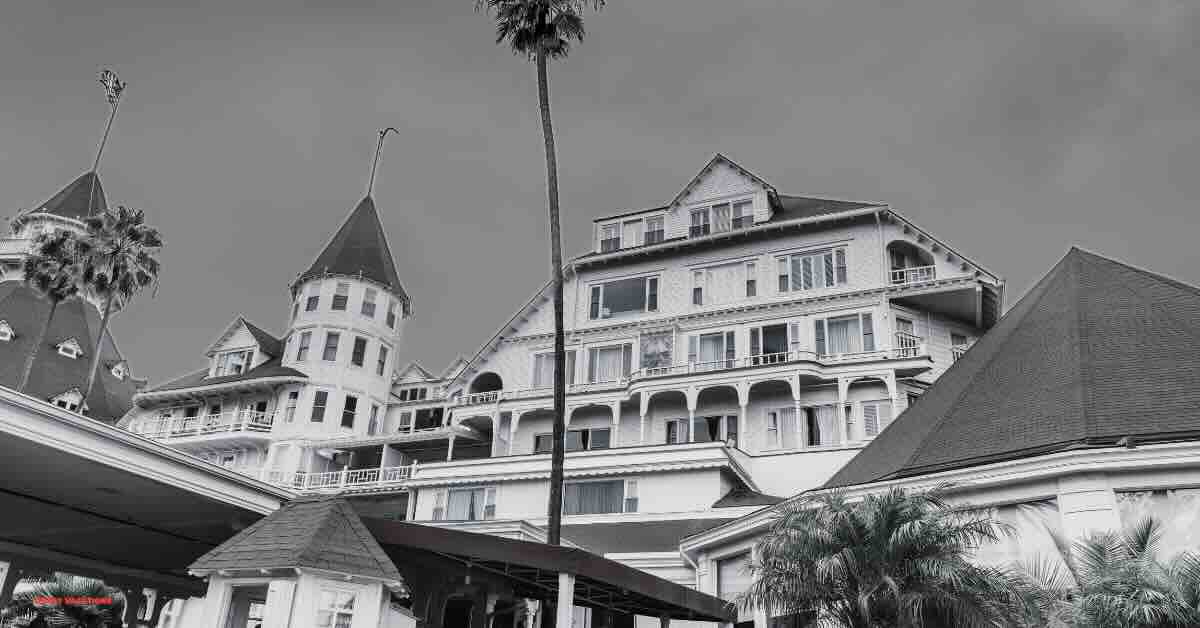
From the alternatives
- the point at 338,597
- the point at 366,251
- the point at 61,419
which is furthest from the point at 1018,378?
the point at 366,251

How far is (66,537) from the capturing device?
25.0 m

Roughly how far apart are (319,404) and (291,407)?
5.27 feet

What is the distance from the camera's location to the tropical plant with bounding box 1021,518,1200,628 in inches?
422

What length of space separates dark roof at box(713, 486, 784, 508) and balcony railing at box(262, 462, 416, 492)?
57.2 ft

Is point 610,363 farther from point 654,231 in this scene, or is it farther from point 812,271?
point 812,271

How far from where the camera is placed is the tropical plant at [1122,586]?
10711 mm

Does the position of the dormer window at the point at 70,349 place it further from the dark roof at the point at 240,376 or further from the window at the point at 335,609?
the window at the point at 335,609

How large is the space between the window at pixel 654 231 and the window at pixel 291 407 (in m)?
22.5

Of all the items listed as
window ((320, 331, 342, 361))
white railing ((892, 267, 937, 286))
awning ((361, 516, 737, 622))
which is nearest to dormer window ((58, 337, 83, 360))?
window ((320, 331, 342, 361))

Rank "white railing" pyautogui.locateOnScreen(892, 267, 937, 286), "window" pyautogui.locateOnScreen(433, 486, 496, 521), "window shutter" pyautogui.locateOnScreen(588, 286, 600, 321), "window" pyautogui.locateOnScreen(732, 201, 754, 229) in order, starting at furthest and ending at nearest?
"window shutter" pyautogui.locateOnScreen(588, 286, 600, 321) → "window" pyautogui.locateOnScreen(732, 201, 754, 229) → "white railing" pyautogui.locateOnScreen(892, 267, 937, 286) → "window" pyautogui.locateOnScreen(433, 486, 496, 521)

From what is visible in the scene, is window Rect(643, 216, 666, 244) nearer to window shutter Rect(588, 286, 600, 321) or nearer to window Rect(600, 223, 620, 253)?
window Rect(600, 223, 620, 253)

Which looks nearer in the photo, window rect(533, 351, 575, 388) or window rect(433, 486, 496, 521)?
window rect(433, 486, 496, 521)

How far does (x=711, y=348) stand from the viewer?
141ft

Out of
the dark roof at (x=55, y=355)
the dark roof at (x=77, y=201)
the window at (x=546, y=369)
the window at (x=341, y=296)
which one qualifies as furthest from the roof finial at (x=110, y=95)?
the window at (x=546, y=369)
